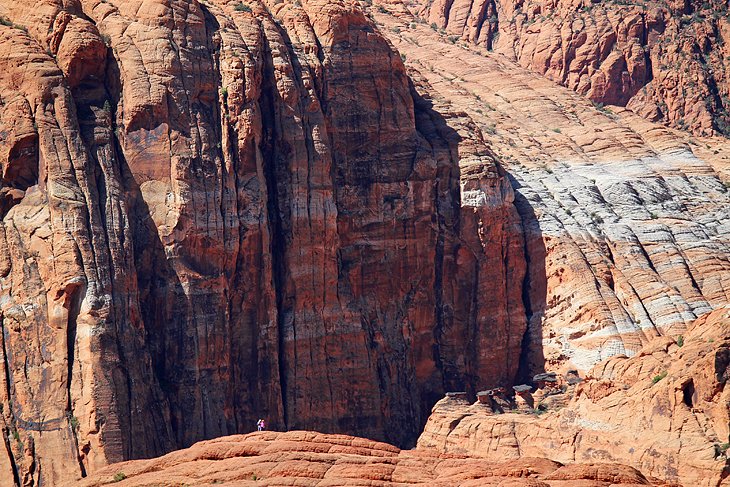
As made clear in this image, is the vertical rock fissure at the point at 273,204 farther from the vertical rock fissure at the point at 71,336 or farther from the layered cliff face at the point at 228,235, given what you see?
the vertical rock fissure at the point at 71,336

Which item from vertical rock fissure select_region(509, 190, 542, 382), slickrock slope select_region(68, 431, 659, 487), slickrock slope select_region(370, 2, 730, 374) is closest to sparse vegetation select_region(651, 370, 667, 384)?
slickrock slope select_region(370, 2, 730, 374)

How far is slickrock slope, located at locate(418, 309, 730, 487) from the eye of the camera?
68812mm

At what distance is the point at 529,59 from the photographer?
113 meters

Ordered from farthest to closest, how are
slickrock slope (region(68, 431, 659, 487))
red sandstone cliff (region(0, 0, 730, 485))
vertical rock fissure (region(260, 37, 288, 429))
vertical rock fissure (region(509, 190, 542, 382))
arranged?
1. vertical rock fissure (region(509, 190, 542, 382))
2. vertical rock fissure (region(260, 37, 288, 429))
3. red sandstone cliff (region(0, 0, 730, 485))
4. slickrock slope (region(68, 431, 659, 487))

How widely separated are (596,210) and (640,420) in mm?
19388

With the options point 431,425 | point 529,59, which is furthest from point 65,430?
point 529,59

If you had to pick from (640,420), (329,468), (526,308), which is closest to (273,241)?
(526,308)

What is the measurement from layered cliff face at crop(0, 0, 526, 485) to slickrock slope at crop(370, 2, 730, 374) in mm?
1976

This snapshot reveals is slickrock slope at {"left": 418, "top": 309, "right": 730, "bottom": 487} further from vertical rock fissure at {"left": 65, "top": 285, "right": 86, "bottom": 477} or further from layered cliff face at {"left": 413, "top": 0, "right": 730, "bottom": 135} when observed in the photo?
layered cliff face at {"left": 413, "top": 0, "right": 730, "bottom": 135}

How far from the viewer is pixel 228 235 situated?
76688 mm

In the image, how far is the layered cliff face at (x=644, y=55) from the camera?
354 feet

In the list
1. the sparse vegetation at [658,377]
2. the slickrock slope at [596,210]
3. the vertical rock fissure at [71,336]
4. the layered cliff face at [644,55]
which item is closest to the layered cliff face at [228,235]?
the vertical rock fissure at [71,336]

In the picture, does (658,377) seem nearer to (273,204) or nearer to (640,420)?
(640,420)

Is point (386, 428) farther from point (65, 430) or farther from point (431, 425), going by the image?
point (65, 430)
